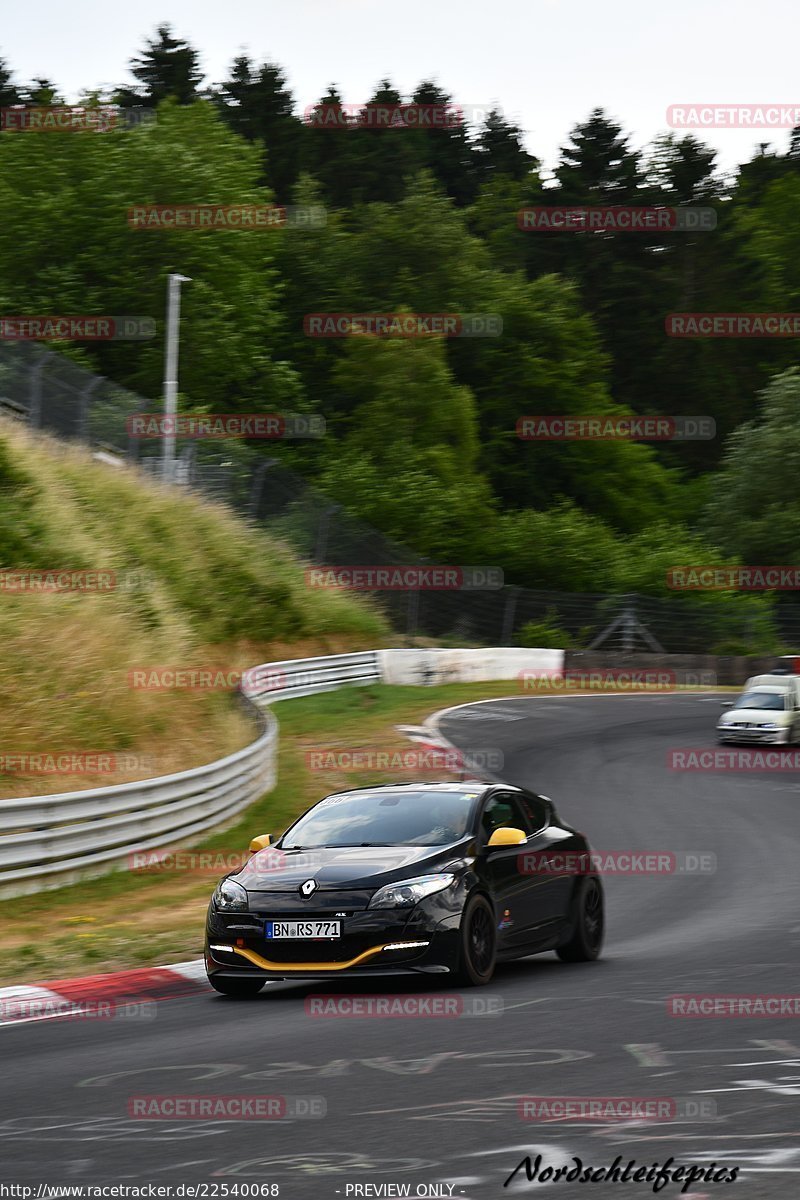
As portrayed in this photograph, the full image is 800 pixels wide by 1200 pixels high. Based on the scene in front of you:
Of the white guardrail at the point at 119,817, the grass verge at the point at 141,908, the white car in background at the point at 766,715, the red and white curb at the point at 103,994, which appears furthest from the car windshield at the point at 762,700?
the red and white curb at the point at 103,994

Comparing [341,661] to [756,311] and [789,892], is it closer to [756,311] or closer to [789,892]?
[789,892]

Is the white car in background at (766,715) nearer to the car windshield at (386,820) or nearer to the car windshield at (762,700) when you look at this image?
the car windshield at (762,700)

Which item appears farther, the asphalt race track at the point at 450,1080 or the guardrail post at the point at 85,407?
the guardrail post at the point at 85,407

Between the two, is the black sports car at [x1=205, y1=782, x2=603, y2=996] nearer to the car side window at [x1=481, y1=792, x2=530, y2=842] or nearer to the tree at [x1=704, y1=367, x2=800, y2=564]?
the car side window at [x1=481, y1=792, x2=530, y2=842]

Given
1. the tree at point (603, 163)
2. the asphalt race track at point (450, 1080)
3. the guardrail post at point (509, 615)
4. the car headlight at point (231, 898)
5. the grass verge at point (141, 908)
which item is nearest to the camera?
the asphalt race track at point (450, 1080)

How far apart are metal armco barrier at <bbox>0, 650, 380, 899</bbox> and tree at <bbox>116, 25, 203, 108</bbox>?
249ft

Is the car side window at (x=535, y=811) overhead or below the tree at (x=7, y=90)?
below

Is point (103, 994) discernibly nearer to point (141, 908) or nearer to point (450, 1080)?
point (450, 1080)

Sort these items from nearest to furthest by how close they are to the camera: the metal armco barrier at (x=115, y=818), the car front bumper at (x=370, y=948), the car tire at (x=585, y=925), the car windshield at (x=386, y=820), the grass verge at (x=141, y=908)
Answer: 1. the car front bumper at (x=370, y=948)
2. the car windshield at (x=386, y=820)
3. the car tire at (x=585, y=925)
4. the grass verge at (x=141, y=908)
5. the metal armco barrier at (x=115, y=818)

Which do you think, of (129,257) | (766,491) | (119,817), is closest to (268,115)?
(129,257)

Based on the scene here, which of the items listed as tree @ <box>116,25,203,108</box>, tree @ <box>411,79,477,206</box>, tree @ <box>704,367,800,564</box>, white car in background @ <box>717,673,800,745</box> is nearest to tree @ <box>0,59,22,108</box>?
tree @ <box>116,25,203,108</box>

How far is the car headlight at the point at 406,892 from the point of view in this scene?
30.9 feet

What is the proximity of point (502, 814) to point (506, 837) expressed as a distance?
721 millimetres

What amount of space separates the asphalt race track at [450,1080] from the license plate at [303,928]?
440 millimetres
